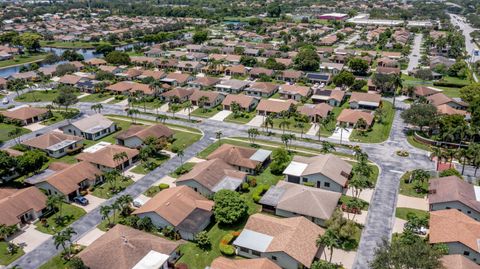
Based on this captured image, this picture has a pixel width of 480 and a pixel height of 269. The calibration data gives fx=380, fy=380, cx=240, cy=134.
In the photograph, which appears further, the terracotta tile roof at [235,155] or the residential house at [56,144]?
the residential house at [56,144]

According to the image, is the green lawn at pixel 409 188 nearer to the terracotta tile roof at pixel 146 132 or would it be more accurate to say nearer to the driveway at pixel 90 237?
the driveway at pixel 90 237

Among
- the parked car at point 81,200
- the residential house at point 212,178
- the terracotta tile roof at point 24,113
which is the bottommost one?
the parked car at point 81,200

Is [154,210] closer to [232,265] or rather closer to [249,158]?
[232,265]

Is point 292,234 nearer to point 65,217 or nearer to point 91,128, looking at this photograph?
point 65,217

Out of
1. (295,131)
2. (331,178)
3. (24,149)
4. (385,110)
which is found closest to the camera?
(331,178)

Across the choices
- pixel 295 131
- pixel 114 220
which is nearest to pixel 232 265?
pixel 114 220

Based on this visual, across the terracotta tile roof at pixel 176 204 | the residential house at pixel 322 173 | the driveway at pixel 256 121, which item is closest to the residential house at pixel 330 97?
the driveway at pixel 256 121
